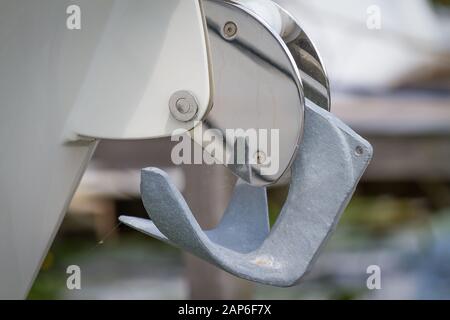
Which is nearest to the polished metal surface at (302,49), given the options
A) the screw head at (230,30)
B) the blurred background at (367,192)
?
the screw head at (230,30)

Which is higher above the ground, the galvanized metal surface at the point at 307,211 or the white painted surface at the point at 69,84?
the white painted surface at the point at 69,84

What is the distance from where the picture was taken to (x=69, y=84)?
54 cm

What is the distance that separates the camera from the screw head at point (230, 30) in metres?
0.53

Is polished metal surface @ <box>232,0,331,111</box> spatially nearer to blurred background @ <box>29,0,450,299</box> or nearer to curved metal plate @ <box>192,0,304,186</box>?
curved metal plate @ <box>192,0,304,186</box>

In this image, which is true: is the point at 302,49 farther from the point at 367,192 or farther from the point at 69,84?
the point at 367,192

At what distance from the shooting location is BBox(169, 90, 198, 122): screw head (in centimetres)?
51

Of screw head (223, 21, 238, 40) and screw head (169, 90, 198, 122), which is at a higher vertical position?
screw head (223, 21, 238, 40)

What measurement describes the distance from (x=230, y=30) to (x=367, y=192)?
5.29ft

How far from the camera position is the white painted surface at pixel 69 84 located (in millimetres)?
518

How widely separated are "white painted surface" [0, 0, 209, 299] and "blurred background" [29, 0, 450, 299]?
829 mm

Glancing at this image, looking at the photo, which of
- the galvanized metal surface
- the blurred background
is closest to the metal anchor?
the galvanized metal surface

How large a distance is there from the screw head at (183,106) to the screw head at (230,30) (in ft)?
0.17

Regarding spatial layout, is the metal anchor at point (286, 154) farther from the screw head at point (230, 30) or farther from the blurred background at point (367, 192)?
the blurred background at point (367, 192)

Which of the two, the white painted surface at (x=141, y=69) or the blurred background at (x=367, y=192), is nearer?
the white painted surface at (x=141, y=69)
